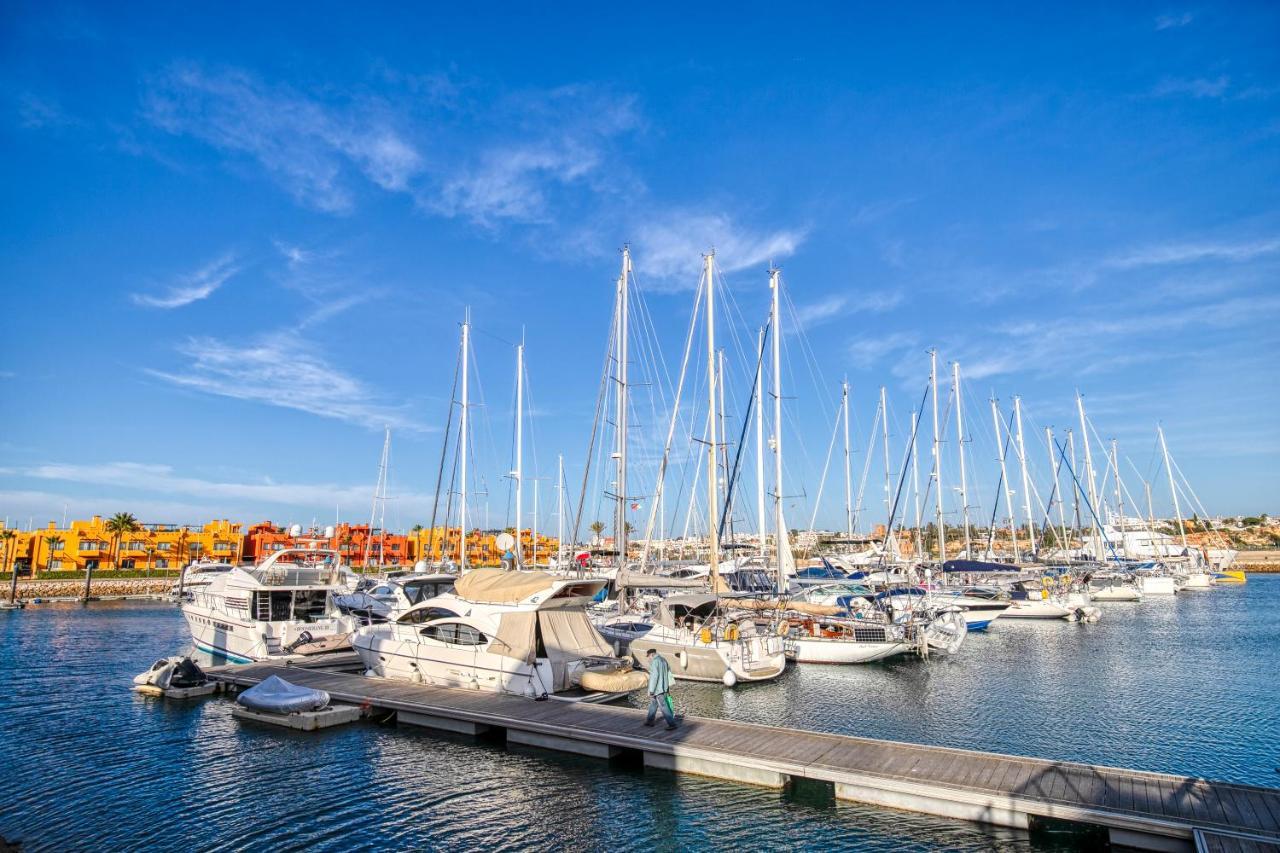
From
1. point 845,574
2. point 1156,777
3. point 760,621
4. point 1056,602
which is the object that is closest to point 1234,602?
point 1056,602

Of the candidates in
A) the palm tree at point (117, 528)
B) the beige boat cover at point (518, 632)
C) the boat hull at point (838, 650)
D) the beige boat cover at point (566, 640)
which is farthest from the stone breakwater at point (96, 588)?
the boat hull at point (838, 650)

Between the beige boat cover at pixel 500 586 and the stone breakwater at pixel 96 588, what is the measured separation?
71.7 m

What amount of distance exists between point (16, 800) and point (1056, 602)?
186 ft

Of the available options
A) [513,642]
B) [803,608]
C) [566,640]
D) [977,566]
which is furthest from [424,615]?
[977,566]

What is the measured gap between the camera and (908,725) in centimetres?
2142

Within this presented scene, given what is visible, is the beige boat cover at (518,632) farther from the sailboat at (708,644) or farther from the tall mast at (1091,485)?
the tall mast at (1091,485)

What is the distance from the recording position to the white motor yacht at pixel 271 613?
28750 mm

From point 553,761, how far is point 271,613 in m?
17.2

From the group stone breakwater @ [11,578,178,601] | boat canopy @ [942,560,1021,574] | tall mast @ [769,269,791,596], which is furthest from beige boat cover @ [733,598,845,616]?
stone breakwater @ [11,578,178,601]

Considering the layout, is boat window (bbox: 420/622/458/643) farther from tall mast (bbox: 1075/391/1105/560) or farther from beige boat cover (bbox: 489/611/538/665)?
tall mast (bbox: 1075/391/1105/560)

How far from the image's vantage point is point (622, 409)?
3516cm

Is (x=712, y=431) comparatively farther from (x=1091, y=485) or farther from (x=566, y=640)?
(x=1091, y=485)

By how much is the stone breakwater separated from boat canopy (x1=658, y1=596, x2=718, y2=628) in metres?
73.2

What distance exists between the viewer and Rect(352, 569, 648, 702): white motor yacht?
71.8 ft
